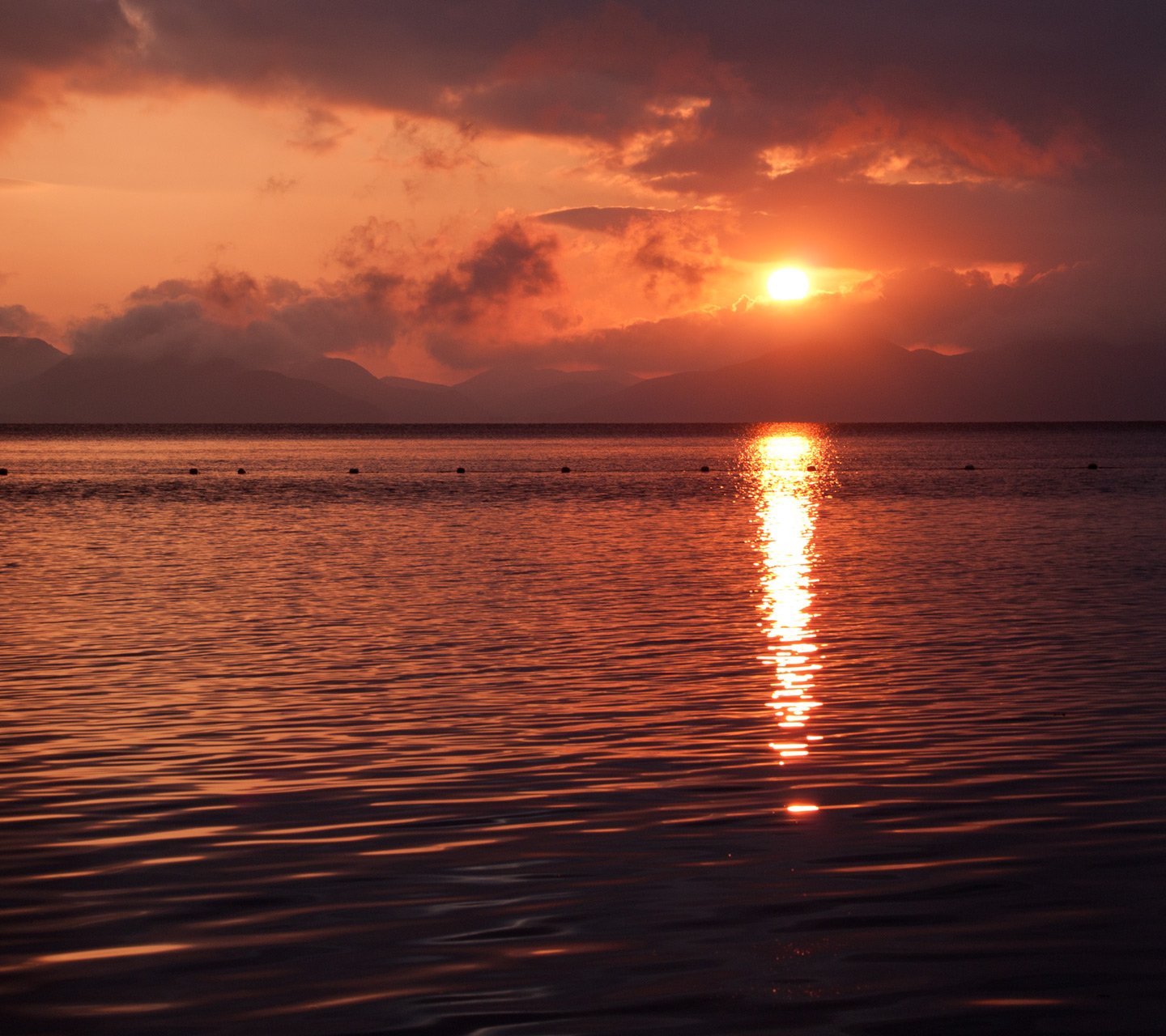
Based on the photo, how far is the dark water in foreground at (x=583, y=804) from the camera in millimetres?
7730

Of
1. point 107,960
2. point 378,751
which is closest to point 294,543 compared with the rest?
point 378,751

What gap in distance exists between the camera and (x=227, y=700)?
667 inches

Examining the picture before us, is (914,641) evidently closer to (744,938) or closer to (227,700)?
(227,700)

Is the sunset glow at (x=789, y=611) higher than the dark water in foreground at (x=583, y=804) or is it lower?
lower

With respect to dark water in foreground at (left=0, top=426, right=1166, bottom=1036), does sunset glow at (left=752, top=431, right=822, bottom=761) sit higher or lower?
lower

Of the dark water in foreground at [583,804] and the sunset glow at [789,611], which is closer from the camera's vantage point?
the dark water in foreground at [583,804]

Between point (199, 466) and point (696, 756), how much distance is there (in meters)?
118

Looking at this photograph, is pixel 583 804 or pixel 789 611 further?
pixel 789 611

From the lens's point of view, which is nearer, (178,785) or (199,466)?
(178,785)

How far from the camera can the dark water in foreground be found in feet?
25.4

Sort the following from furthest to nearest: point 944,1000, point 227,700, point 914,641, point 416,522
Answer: point 416,522, point 914,641, point 227,700, point 944,1000

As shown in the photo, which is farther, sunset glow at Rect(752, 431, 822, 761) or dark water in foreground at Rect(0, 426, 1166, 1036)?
sunset glow at Rect(752, 431, 822, 761)

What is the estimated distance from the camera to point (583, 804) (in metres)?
11.9

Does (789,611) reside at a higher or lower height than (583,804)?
lower
